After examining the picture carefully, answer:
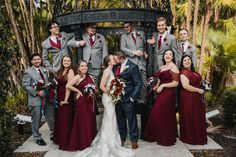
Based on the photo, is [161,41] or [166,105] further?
[161,41]

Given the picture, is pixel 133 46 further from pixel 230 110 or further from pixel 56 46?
pixel 230 110

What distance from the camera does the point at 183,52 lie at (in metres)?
7.12

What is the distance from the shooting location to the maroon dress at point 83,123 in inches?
247

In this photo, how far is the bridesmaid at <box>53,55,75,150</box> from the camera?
6469 mm

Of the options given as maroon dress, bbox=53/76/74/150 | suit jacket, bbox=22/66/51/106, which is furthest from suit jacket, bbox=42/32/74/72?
maroon dress, bbox=53/76/74/150

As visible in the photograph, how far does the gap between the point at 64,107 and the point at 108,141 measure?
104 centimetres

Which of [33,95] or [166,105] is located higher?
[33,95]

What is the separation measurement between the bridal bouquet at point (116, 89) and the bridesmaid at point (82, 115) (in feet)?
1.52

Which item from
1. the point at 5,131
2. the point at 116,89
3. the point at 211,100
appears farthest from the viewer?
the point at 211,100

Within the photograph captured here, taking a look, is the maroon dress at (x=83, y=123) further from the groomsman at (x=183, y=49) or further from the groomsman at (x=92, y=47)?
the groomsman at (x=183, y=49)

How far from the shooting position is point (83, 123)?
6289 millimetres

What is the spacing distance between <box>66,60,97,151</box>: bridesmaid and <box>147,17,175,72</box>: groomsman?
1484 millimetres

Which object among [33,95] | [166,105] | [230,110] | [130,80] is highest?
[130,80]

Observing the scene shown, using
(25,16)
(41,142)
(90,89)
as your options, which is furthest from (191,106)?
(25,16)
